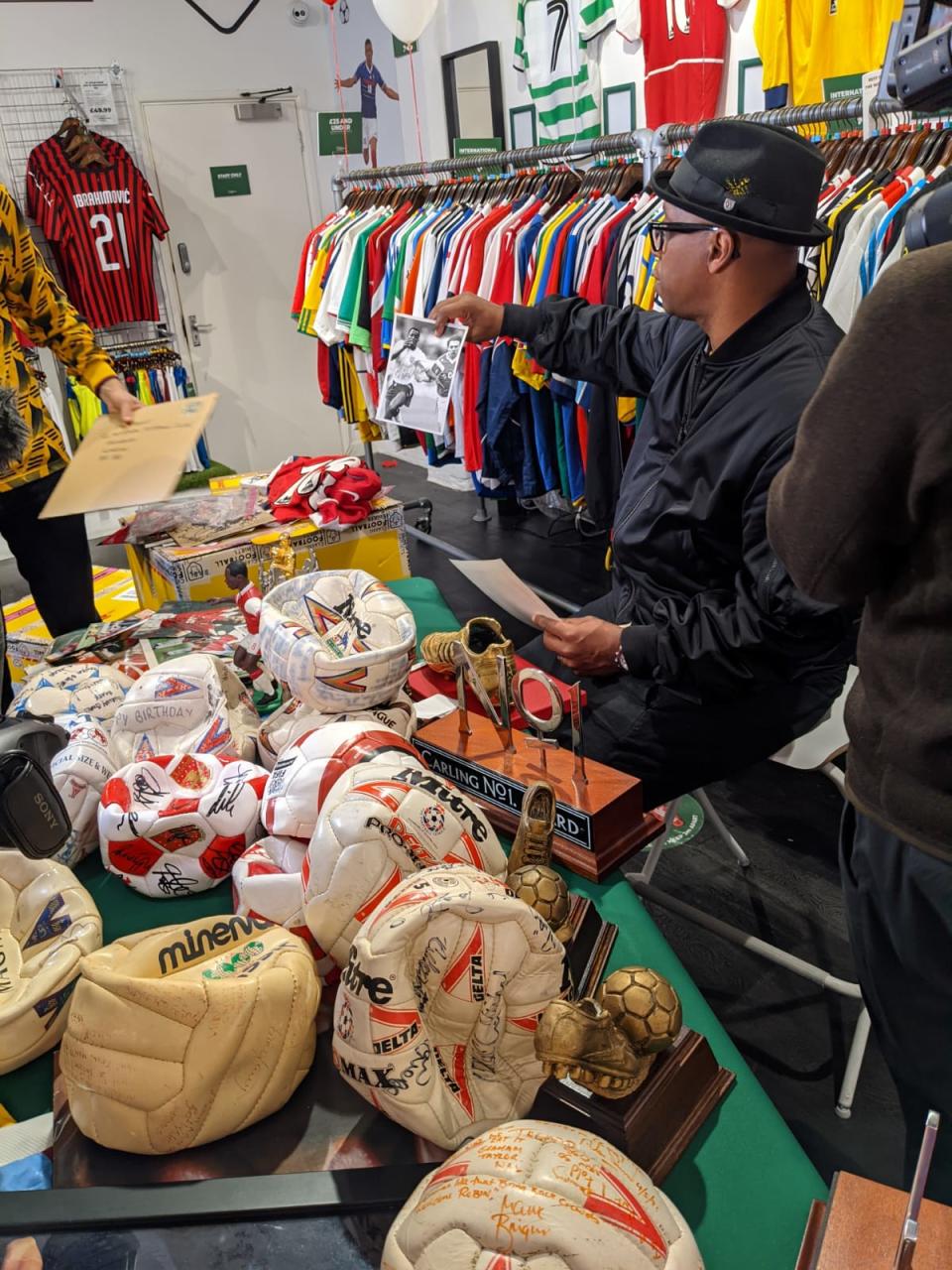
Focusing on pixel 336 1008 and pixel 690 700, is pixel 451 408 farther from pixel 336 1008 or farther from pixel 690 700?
pixel 336 1008

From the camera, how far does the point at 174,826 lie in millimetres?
1146

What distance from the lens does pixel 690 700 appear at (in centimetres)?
173

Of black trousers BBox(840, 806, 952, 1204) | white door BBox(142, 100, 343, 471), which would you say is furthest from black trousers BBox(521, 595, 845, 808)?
white door BBox(142, 100, 343, 471)

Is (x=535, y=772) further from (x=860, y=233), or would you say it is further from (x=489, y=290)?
(x=489, y=290)

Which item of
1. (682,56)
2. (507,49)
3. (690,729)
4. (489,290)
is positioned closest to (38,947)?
(690,729)

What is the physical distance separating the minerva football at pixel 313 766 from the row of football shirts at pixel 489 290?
7.68 ft

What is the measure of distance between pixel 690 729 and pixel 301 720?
0.78 meters

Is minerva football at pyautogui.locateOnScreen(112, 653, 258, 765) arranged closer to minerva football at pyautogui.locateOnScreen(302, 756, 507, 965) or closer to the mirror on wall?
minerva football at pyautogui.locateOnScreen(302, 756, 507, 965)

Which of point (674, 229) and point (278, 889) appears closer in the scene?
point (278, 889)

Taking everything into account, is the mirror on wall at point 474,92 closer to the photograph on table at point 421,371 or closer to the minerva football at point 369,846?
the photograph on table at point 421,371

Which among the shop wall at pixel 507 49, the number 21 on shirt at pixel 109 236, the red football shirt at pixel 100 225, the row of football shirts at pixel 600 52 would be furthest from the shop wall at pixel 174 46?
the row of football shirts at pixel 600 52

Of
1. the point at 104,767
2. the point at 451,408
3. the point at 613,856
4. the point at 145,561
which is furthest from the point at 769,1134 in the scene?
the point at 451,408

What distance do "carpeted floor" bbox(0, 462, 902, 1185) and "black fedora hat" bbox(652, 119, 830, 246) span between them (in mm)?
1547

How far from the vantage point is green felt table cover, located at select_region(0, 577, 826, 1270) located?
757 millimetres
